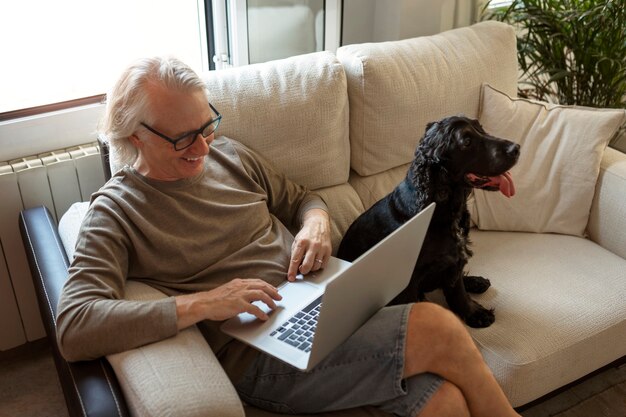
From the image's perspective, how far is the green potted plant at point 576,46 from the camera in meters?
2.34

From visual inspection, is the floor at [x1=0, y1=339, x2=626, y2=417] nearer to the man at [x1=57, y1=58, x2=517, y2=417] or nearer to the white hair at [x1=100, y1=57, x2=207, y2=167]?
the man at [x1=57, y1=58, x2=517, y2=417]

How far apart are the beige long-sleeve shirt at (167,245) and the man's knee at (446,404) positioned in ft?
1.51

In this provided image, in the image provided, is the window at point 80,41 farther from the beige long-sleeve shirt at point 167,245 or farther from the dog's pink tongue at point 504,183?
the dog's pink tongue at point 504,183

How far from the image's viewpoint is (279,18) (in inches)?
97.3

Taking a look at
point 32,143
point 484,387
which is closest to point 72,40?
point 32,143

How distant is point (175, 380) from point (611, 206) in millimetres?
1494

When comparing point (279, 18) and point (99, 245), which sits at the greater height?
point (279, 18)

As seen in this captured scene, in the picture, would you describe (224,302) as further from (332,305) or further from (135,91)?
(135,91)

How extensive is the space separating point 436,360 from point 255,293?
0.42 meters

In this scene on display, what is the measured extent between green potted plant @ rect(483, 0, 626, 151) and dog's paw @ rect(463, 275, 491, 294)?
3.26ft

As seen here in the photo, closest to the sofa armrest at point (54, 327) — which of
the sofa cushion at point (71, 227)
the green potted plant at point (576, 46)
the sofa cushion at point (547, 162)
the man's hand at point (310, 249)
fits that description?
the sofa cushion at point (71, 227)

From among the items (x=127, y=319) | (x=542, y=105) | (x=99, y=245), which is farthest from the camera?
(x=542, y=105)

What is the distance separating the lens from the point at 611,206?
2.04 m

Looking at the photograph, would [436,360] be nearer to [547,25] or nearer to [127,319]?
[127,319]
